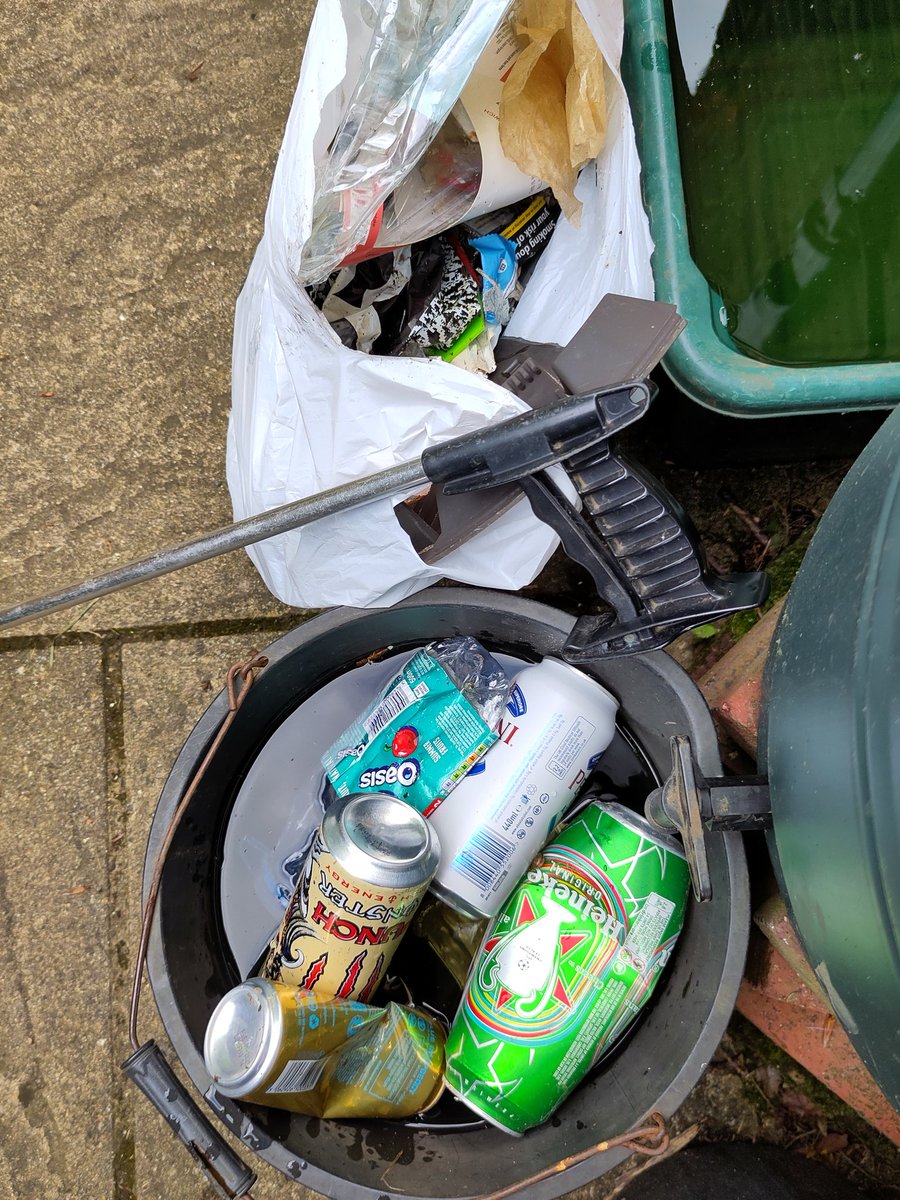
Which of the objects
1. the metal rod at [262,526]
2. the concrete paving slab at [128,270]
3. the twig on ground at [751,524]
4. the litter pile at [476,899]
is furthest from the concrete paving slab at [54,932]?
the twig on ground at [751,524]

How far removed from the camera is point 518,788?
0.82 meters

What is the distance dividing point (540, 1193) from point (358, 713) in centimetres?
50

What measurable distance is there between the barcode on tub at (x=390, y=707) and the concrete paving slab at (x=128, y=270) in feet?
1.05

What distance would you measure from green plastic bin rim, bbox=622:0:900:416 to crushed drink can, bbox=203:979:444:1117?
67 cm

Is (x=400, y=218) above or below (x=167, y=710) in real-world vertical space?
above

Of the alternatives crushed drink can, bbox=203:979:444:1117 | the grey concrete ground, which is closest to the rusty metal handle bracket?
crushed drink can, bbox=203:979:444:1117

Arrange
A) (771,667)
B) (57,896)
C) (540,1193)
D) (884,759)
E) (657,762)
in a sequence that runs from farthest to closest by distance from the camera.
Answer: (57,896) → (657,762) → (540,1193) → (771,667) → (884,759)

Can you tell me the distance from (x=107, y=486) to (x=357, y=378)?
531 mm

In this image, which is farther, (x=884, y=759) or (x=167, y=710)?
(x=167, y=710)

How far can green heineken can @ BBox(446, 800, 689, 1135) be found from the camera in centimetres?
77

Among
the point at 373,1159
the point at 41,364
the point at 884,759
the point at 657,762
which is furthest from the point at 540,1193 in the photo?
the point at 41,364

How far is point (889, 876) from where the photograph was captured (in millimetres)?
423

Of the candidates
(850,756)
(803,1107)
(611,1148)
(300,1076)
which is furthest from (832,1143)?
(850,756)

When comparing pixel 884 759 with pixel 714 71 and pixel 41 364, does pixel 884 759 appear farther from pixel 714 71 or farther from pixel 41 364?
pixel 41 364
